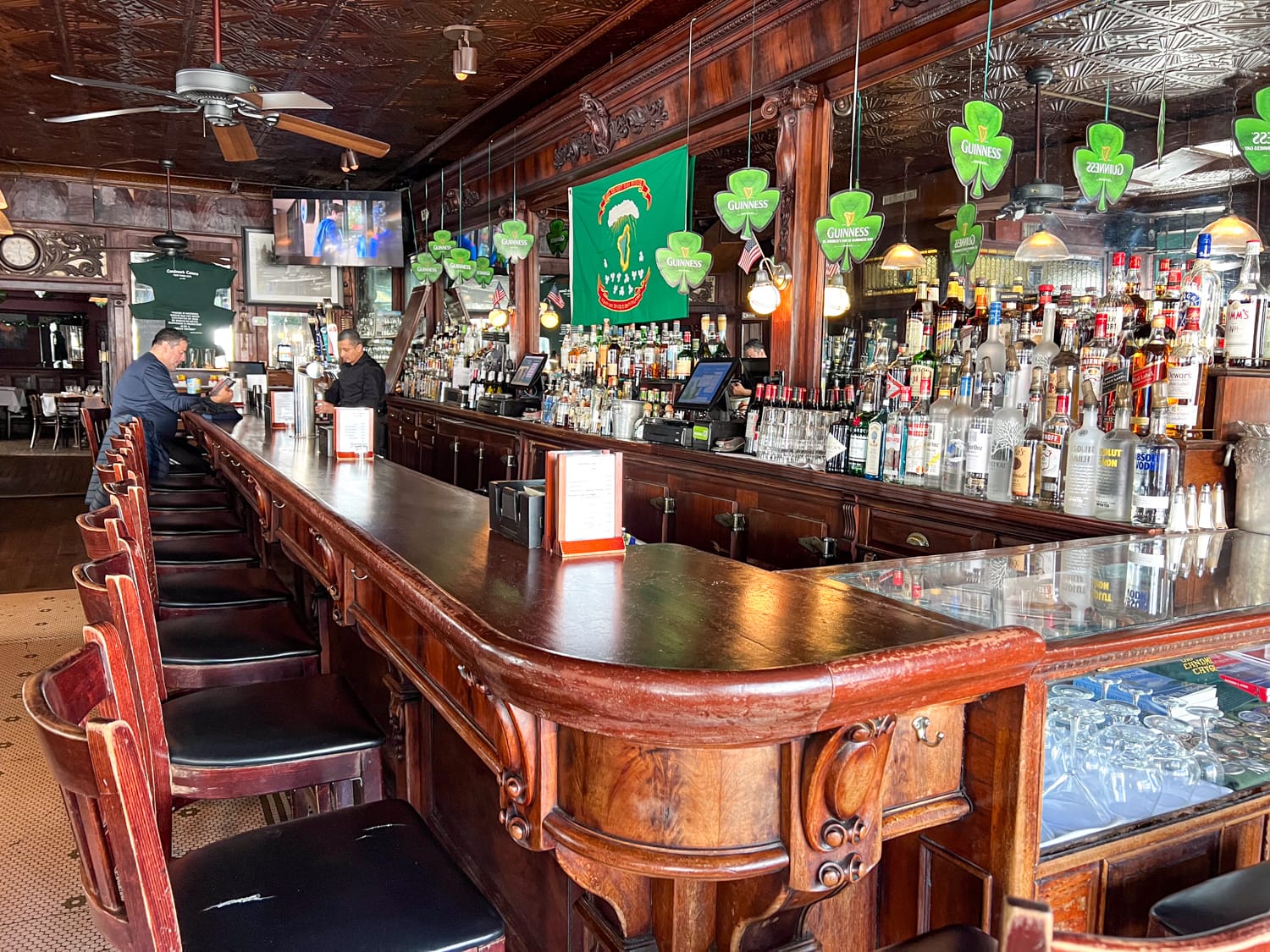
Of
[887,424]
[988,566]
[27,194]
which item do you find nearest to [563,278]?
[27,194]

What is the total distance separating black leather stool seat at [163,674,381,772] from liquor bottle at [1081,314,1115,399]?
2.12 m

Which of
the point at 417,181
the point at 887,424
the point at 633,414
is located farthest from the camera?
the point at 417,181

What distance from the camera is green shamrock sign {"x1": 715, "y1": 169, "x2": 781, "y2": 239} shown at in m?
4.23

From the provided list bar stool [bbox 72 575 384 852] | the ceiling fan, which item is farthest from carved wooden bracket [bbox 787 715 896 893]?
the ceiling fan

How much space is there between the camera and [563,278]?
1109 centimetres

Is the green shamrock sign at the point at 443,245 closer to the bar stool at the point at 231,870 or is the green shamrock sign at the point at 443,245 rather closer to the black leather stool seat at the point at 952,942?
the bar stool at the point at 231,870

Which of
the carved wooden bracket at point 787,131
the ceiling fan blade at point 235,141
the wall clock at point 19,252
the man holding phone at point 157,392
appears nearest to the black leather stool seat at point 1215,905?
the carved wooden bracket at point 787,131

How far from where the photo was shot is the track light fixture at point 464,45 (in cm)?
550

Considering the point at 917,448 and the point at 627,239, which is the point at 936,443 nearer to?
the point at 917,448

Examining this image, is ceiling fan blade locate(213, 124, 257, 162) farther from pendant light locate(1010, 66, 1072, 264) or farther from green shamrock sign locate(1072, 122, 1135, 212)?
pendant light locate(1010, 66, 1072, 264)

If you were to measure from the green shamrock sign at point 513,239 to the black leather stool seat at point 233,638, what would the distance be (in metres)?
4.81

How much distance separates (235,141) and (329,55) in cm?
105

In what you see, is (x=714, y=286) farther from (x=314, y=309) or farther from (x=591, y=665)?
(x=591, y=665)

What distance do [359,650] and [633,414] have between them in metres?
2.68
